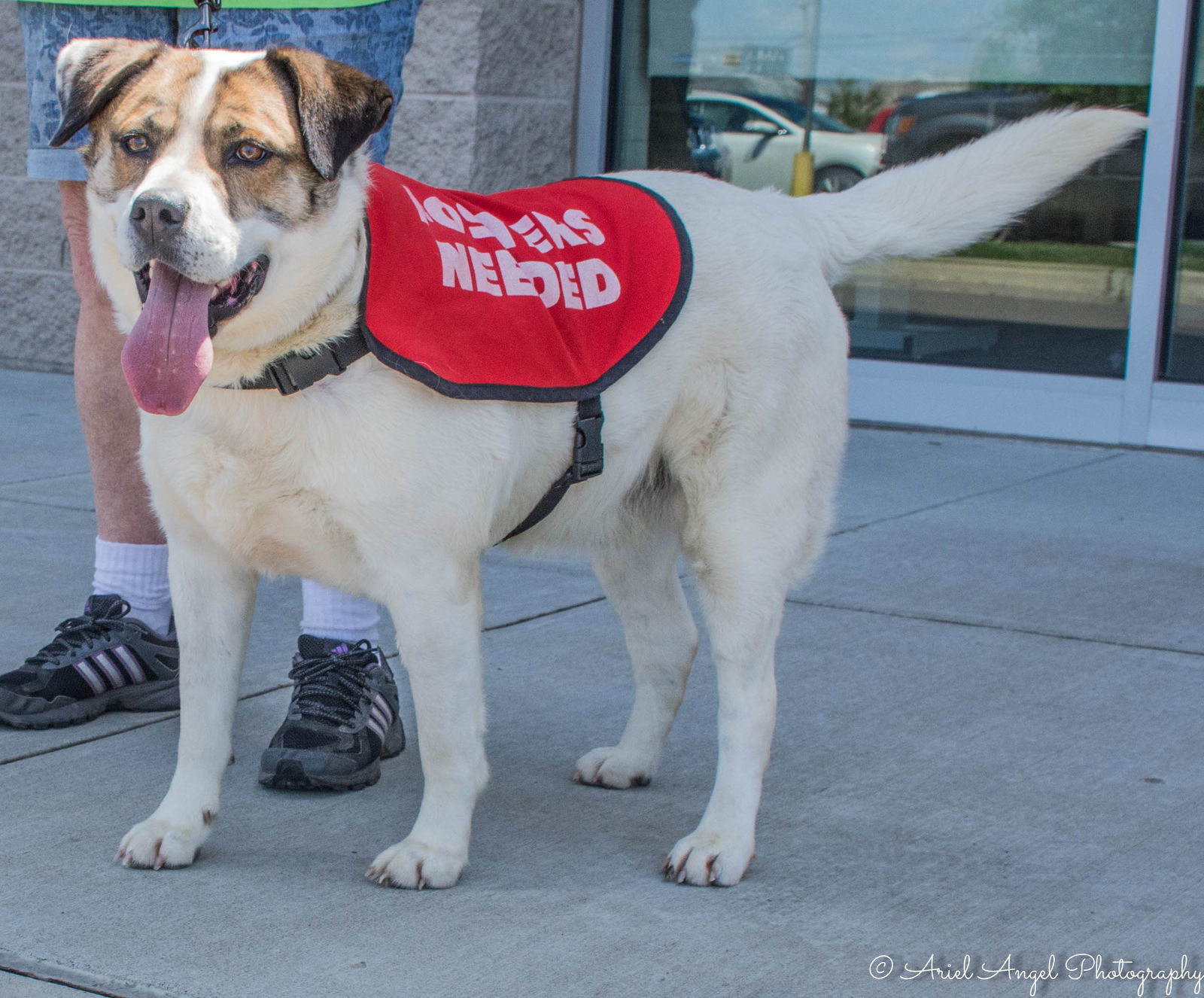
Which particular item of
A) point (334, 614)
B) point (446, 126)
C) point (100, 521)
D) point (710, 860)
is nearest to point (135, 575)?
point (100, 521)

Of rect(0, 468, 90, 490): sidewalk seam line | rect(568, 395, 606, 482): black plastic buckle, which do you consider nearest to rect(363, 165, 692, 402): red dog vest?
rect(568, 395, 606, 482): black plastic buckle

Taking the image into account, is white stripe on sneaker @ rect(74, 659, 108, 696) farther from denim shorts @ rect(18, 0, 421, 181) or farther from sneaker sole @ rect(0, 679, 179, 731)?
denim shorts @ rect(18, 0, 421, 181)

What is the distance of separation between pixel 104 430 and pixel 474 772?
1.49 meters

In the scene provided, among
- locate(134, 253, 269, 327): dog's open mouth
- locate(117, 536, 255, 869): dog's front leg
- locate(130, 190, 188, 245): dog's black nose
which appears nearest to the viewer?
locate(130, 190, 188, 245): dog's black nose

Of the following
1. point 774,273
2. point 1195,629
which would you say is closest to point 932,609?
point 1195,629

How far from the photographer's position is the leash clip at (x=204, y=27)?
311cm

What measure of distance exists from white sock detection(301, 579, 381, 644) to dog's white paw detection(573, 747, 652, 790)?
1.94ft

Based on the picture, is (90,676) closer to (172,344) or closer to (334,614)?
(334,614)

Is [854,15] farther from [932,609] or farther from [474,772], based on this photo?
[474,772]

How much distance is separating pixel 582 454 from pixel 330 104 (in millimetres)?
775

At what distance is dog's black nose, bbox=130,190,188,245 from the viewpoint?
232 cm

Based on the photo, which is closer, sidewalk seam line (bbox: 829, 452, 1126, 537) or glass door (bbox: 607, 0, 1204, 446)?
sidewalk seam line (bbox: 829, 452, 1126, 537)

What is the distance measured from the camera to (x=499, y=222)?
2875 millimetres

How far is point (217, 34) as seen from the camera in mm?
3355
